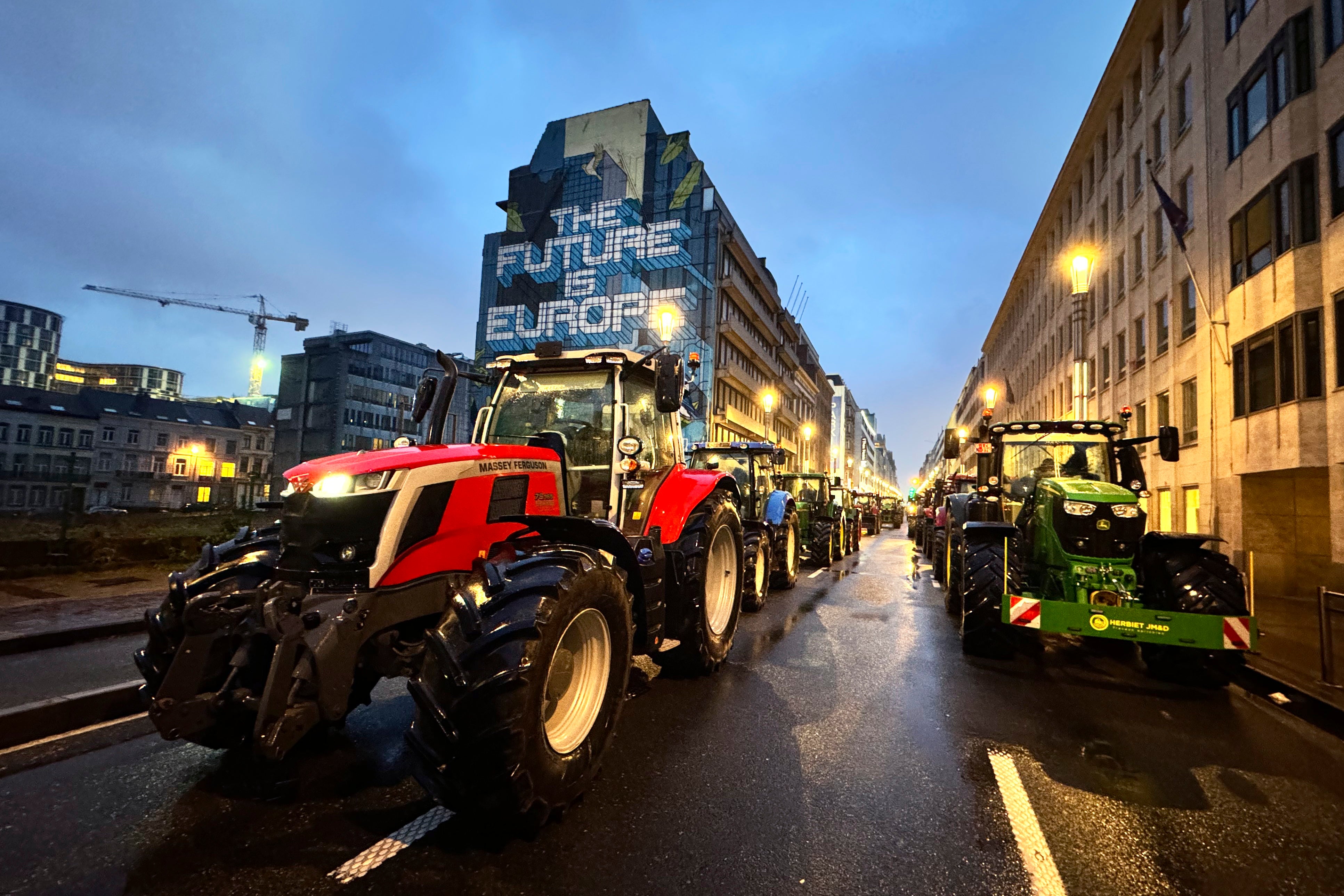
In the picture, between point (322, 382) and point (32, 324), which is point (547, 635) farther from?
point (32, 324)

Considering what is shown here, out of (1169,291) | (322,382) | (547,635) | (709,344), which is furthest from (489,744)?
(322,382)

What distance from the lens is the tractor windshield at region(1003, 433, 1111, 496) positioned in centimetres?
826

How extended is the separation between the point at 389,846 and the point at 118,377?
169527 millimetres

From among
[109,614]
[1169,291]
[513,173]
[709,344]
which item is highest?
[513,173]

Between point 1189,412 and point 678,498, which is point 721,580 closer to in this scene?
point 678,498

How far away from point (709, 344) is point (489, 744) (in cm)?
3797

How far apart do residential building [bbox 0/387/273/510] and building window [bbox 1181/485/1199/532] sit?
166 ft

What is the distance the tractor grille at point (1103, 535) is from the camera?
6434 mm

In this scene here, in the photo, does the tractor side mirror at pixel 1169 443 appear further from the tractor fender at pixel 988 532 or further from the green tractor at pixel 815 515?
the green tractor at pixel 815 515

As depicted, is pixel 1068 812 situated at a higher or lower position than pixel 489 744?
lower

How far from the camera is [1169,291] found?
62.4 ft

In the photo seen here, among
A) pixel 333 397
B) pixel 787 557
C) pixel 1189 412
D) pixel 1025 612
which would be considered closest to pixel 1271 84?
pixel 1189 412

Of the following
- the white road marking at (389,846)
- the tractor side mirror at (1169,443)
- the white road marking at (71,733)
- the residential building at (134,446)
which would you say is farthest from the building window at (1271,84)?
the residential building at (134,446)

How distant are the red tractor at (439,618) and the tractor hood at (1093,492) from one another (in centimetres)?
460
